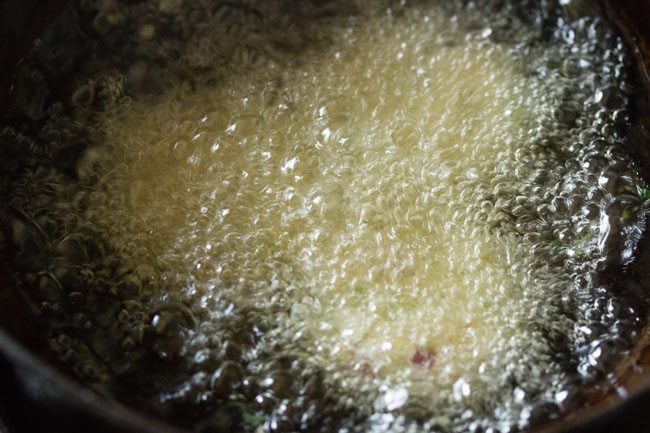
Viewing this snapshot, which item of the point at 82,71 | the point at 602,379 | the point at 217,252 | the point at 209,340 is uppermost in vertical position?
the point at 82,71

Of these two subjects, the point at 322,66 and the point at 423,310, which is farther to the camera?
the point at 322,66

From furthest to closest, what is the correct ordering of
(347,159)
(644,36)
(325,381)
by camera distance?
(644,36) < (347,159) < (325,381)

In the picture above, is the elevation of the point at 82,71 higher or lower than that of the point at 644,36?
higher

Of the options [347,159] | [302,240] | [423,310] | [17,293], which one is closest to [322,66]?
[347,159]

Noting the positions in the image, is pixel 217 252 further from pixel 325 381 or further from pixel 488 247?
pixel 488 247

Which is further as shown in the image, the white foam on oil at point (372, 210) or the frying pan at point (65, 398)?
the white foam on oil at point (372, 210)

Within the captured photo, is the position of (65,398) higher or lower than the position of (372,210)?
lower

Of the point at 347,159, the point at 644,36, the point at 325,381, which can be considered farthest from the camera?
the point at 644,36

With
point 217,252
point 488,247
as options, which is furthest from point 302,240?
point 488,247

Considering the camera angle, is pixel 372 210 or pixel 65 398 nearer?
pixel 65 398

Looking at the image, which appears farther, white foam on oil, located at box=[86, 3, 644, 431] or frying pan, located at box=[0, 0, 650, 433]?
white foam on oil, located at box=[86, 3, 644, 431]
